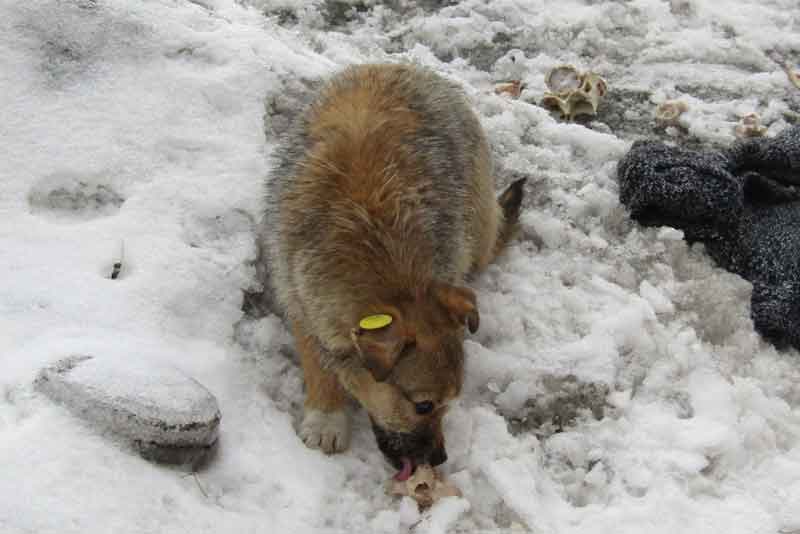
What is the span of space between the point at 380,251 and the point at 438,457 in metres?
0.99

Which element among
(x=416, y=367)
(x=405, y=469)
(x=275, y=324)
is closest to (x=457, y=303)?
(x=416, y=367)

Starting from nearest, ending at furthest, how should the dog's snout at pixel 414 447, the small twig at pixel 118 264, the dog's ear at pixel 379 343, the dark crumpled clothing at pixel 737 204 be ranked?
1. the dog's ear at pixel 379 343
2. the dog's snout at pixel 414 447
3. the small twig at pixel 118 264
4. the dark crumpled clothing at pixel 737 204

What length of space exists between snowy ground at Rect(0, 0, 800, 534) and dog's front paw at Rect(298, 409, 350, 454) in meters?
0.07

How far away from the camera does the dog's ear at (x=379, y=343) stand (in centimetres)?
345

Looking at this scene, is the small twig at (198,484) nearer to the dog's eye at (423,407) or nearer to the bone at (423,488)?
the bone at (423,488)

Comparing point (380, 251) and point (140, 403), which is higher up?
point (380, 251)

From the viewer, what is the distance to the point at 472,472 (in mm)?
4047

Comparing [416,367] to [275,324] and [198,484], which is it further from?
[275,324]

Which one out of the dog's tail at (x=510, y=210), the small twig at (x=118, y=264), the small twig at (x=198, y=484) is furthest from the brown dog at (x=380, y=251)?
the small twig at (x=118, y=264)

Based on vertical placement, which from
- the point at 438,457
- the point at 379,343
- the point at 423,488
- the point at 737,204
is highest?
the point at 379,343

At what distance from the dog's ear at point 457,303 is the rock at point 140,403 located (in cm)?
112

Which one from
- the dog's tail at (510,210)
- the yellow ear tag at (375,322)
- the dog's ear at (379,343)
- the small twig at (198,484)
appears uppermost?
the yellow ear tag at (375,322)

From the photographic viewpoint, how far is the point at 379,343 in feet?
11.3

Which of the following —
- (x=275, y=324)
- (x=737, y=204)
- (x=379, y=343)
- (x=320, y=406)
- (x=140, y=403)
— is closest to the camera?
(x=379, y=343)
